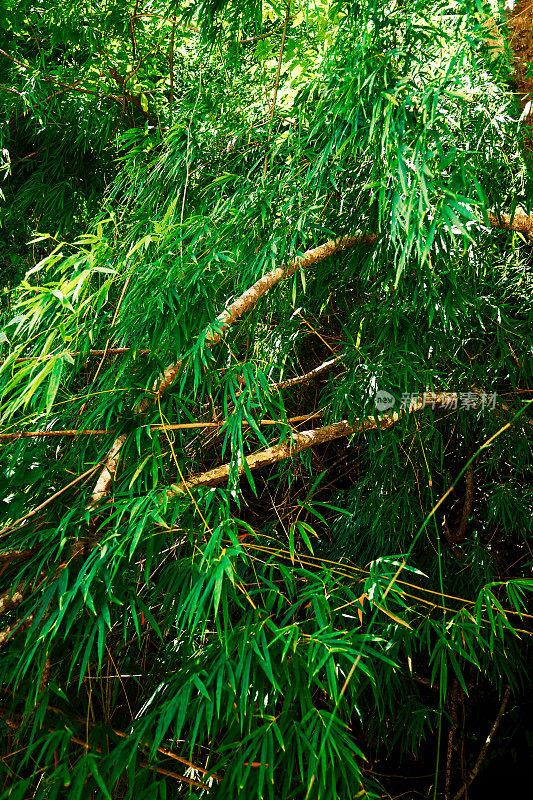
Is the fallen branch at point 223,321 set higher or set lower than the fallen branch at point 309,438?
higher

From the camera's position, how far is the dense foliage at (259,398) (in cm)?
115

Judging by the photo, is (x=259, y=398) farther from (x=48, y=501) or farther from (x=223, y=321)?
(x=48, y=501)

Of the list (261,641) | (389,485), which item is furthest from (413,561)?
(261,641)

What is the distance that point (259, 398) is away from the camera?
→ 1.22 meters

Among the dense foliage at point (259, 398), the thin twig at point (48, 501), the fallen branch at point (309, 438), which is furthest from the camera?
the fallen branch at point (309, 438)

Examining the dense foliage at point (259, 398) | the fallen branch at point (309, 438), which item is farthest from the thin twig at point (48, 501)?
the fallen branch at point (309, 438)

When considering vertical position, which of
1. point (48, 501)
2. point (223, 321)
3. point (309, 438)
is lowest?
point (309, 438)

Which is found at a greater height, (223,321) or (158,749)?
(223,321)

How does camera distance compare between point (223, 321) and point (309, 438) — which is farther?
point (309, 438)

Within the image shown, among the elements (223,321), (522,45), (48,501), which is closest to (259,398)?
(223,321)

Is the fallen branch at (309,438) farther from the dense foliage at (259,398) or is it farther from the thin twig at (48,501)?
the thin twig at (48,501)

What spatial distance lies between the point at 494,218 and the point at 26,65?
1.70 meters

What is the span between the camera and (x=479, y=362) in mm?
1854

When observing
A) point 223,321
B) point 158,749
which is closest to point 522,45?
point 223,321
